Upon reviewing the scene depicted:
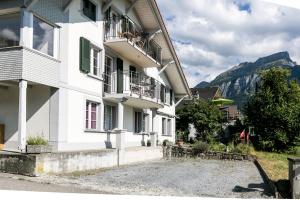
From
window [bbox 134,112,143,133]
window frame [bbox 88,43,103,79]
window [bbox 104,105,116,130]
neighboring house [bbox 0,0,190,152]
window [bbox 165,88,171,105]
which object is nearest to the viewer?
neighboring house [bbox 0,0,190,152]

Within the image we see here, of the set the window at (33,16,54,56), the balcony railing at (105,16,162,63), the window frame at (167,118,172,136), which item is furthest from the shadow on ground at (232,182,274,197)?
the window frame at (167,118,172,136)

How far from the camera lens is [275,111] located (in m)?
32.9

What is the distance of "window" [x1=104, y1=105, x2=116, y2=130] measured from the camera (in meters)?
21.5

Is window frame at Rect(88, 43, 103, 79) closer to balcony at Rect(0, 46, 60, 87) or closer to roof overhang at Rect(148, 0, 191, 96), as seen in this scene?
balcony at Rect(0, 46, 60, 87)

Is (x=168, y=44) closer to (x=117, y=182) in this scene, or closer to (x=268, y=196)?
(x=117, y=182)

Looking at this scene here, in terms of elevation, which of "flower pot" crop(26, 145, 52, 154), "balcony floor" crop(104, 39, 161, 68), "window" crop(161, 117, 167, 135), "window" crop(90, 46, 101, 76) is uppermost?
"balcony floor" crop(104, 39, 161, 68)

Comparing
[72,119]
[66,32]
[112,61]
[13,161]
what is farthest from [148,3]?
[13,161]

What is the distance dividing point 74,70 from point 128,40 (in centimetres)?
444

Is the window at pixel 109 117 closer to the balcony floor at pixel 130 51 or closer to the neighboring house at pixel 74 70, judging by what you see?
the neighboring house at pixel 74 70

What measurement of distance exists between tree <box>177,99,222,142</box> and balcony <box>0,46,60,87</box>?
81.2 ft

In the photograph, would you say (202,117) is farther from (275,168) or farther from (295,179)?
(295,179)

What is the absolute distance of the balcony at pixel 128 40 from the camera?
2109 cm

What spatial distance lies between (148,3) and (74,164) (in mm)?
12318

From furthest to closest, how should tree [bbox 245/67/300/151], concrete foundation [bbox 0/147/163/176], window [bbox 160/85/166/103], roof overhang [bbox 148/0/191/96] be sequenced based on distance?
tree [bbox 245/67/300/151]
window [bbox 160/85/166/103]
roof overhang [bbox 148/0/191/96]
concrete foundation [bbox 0/147/163/176]
